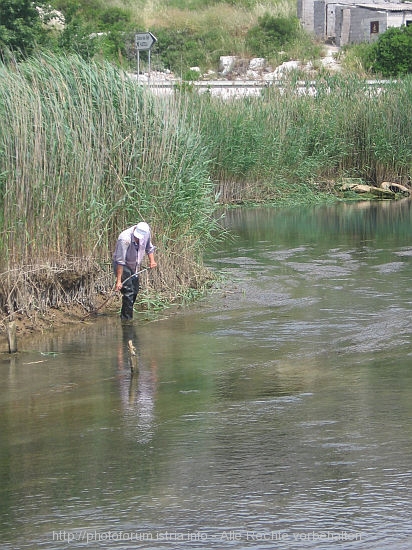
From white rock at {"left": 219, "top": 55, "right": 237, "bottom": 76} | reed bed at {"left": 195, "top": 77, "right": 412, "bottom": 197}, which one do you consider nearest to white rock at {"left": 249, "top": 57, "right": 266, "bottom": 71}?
white rock at {"left": 219, "top": 55, "right": 237, "bottom": 76}

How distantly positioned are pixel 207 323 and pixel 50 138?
9.28 feet

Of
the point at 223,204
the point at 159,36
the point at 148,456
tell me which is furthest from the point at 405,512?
the point at 159,36

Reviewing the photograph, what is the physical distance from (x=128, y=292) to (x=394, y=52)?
3374 centimetres

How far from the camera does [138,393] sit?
9.34 metres

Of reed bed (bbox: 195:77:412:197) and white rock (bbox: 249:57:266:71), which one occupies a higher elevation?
white rock (bbox: 249:57:266:71)

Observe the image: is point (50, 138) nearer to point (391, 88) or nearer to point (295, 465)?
point (295, 465)

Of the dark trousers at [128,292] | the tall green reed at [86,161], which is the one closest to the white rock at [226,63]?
the tall green reed at [86,161]

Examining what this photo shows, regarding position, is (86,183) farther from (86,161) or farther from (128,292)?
(128,292)

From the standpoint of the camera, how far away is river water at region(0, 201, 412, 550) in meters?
6.34

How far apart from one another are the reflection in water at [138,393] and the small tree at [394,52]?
34.1 metres

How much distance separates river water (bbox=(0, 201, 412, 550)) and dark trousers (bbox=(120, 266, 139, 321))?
197mm

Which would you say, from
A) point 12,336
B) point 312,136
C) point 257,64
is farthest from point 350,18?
point 12,336

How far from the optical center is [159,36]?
158ft

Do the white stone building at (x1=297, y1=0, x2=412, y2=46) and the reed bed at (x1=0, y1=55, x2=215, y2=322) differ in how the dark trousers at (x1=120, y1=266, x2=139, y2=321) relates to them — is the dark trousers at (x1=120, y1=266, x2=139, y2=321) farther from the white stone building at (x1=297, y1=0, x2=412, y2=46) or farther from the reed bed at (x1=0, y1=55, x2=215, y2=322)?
the white stone building at (x1=297, y1=0, x2=412, y2=46)
